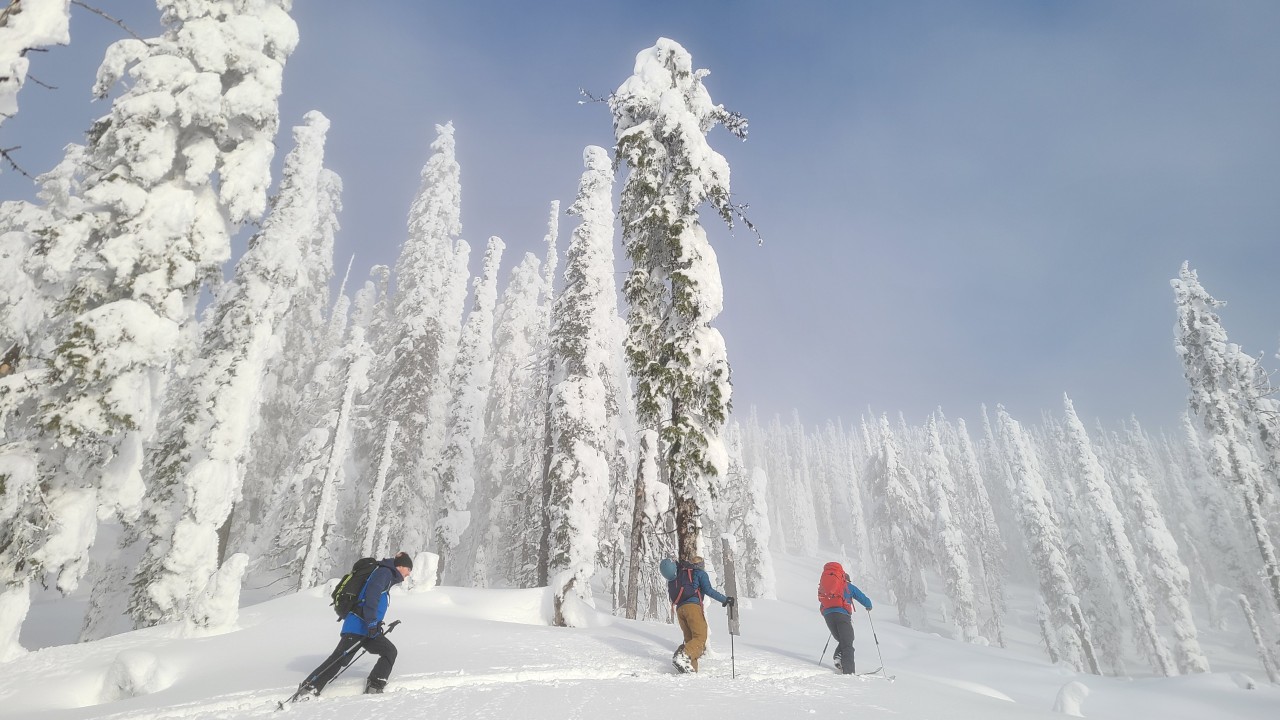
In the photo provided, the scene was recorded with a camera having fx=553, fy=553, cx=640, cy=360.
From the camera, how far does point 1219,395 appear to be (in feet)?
81.3

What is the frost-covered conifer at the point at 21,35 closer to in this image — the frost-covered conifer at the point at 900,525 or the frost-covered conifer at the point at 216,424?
the frost-covered conifer at the point at 216,424

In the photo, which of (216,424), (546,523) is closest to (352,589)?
(216,424)

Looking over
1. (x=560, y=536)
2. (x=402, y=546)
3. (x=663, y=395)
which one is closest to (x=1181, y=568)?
(x=560, y=536)

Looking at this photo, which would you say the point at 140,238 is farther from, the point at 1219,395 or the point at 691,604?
the point at 1219,395

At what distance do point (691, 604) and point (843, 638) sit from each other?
2.58 m

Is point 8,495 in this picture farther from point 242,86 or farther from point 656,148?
point 656,148

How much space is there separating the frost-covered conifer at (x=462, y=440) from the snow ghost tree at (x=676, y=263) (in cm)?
1624

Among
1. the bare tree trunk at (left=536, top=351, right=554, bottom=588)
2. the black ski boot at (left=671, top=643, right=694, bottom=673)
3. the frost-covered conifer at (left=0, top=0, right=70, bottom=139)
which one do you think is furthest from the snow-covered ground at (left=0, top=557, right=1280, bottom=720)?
the bare tree trunk at (left=536, top=351, right=554, bottom=588)

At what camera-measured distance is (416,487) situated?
26281mm

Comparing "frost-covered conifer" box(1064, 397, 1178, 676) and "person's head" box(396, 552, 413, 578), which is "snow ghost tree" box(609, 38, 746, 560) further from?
"frost-covered conifer" box(1064, 397, 1178, 676)

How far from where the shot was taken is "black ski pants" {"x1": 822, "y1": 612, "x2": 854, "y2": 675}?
7.99 meters

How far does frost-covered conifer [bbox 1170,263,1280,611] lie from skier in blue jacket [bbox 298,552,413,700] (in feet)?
107

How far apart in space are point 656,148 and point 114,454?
35.3ft

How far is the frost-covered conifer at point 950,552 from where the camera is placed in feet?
136
